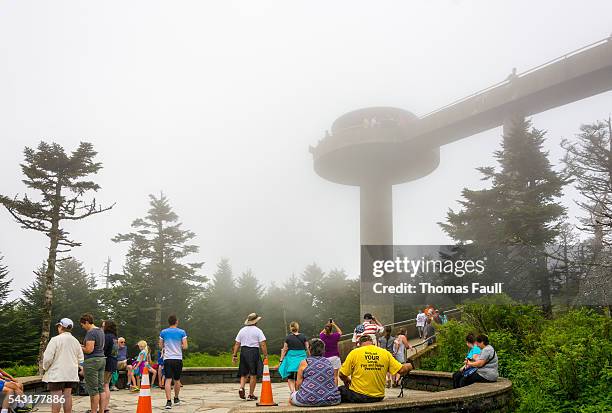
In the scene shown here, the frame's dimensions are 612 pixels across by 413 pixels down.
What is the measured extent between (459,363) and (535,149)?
19433mm

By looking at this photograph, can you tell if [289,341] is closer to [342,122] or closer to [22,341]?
[22,341]

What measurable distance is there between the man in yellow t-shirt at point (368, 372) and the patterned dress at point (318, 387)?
240 mm

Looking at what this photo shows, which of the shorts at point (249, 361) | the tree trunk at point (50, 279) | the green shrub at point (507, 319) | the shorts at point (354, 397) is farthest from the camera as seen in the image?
the tree trunk at point (50, 279)

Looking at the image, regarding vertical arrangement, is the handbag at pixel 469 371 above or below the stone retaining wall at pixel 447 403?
above

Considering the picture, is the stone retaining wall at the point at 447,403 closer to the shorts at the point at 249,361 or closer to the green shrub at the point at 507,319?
the shorts at the point at 249,361

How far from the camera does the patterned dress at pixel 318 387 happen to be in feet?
22.3

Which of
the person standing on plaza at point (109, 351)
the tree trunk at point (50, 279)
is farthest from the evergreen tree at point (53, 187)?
the person standing on plaza at point (109, 351)

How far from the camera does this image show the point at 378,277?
43531 millimetres

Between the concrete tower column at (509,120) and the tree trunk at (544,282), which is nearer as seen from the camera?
the tree trunk at (544,282)

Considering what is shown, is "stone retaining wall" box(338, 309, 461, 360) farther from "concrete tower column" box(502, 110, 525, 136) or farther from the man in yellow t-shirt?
the man in yellow t-shirt

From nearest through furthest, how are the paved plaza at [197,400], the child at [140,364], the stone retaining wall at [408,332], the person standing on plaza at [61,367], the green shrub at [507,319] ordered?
the person standing on plaza at [61,367] < the paved plaza at [197,400] < the green shrub at [507,319] < the child at [140,364] < the stone retaining wall at [408,332]

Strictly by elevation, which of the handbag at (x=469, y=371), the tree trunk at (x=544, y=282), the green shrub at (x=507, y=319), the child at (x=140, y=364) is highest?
the tree trunk at (x=544, y=282)

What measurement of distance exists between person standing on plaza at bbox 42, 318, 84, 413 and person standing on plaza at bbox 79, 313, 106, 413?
485mm

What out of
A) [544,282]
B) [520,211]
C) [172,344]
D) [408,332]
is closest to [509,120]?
[520,211]
